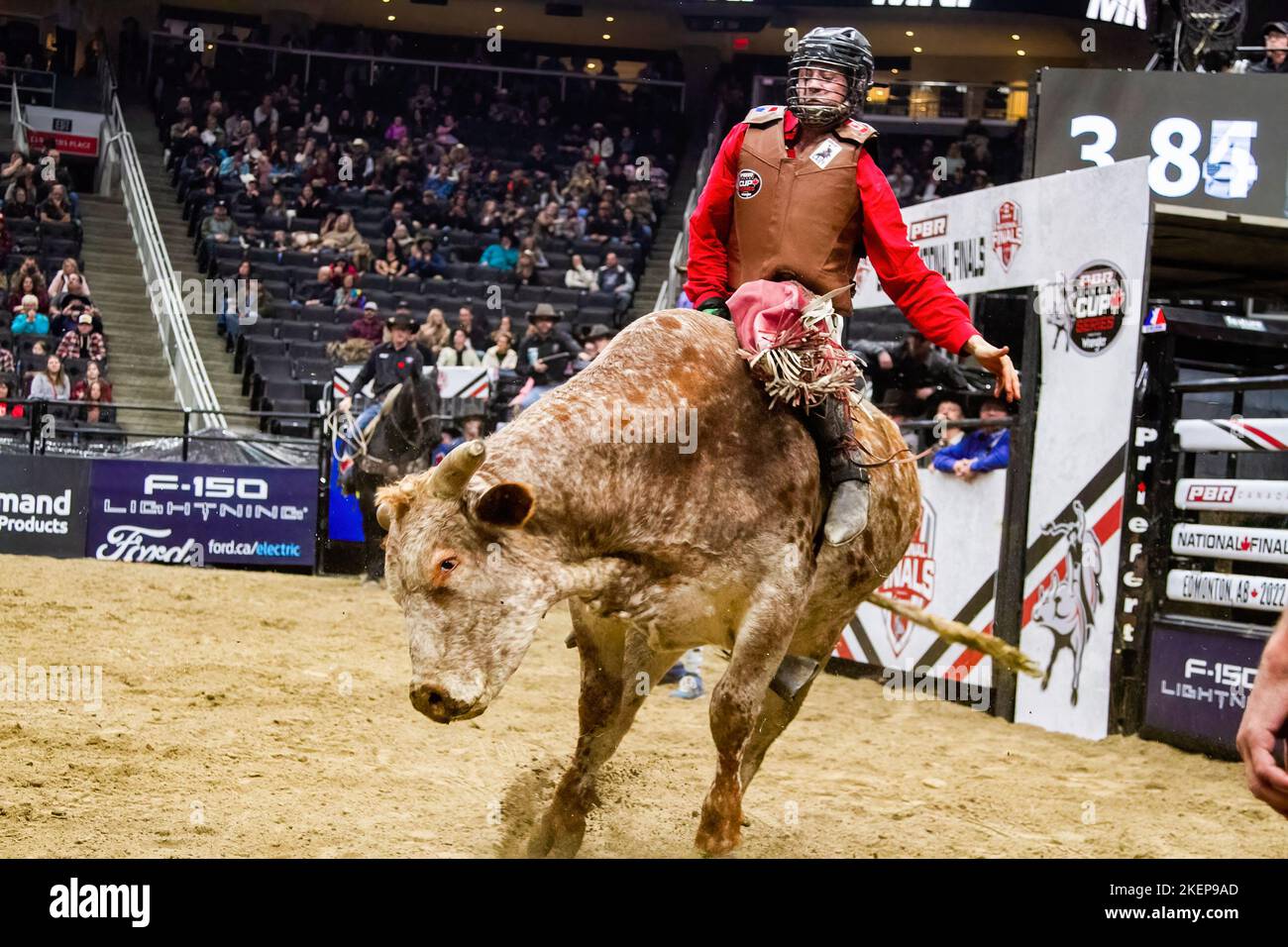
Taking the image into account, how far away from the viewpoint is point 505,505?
144 inches

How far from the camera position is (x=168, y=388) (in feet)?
62.2

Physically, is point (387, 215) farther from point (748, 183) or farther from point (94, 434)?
point (748, 183)

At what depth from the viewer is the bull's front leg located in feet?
14.1

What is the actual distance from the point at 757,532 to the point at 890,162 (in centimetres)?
2332

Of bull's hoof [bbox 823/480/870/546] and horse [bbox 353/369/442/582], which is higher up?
bull's hoof [bbox 823/480/870/546]

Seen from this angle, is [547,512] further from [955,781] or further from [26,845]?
[955,781]

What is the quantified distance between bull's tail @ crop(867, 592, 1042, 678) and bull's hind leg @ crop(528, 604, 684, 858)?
3.93ft

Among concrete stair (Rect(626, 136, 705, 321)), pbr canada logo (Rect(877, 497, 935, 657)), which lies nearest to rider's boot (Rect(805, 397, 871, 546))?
pbr canada logo (Rect(877, 497, 935, 657))

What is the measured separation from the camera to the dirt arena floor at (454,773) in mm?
4758

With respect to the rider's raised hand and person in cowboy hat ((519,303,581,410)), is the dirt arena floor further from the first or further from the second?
person in cowboy hat ((519,303,581,410))

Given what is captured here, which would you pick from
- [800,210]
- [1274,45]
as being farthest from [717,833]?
[1274,45]

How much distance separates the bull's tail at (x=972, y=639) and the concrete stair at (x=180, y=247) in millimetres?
13706

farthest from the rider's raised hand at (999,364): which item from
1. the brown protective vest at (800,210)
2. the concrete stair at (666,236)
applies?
the concrete stair at (666,236)
